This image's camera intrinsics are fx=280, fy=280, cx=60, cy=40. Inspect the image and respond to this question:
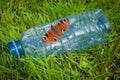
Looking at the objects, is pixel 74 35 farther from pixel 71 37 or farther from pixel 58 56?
pixel 58 56

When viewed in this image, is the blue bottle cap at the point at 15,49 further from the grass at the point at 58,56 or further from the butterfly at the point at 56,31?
the butterfly at the point at 56,31

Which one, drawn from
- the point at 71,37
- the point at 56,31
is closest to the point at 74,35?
the point at 71,37

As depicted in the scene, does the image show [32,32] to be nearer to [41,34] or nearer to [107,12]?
[41,34]

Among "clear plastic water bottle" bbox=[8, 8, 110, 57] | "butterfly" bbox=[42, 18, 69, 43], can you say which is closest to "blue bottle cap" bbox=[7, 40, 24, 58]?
"clear plastic water bottle" bbox=[8, 8, 110, 57]

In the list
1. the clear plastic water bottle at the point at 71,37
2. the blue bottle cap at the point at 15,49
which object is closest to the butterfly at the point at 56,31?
the clear plastic water bottle at the point at 71,37

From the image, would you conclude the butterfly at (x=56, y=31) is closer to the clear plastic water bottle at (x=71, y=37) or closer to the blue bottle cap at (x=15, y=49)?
the clear plastic water bottle at (x=71, y=37)

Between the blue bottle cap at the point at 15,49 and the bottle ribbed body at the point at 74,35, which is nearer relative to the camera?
the blue bottle cap at the point at 15,49

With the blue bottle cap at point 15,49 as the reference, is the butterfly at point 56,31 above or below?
above

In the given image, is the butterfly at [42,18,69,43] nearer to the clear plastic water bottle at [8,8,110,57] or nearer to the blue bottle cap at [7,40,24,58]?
the clear plastic water bottle at [8,8,110,57]
